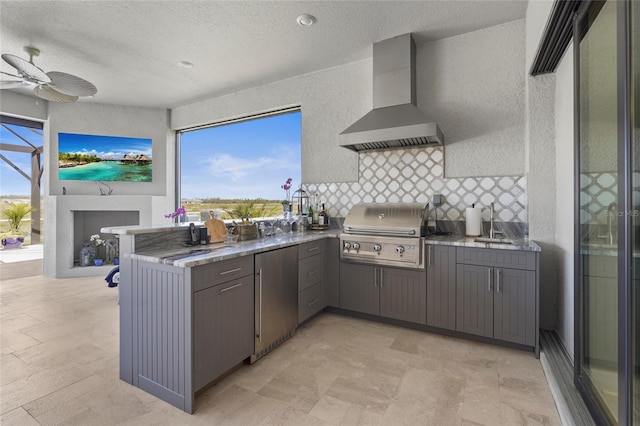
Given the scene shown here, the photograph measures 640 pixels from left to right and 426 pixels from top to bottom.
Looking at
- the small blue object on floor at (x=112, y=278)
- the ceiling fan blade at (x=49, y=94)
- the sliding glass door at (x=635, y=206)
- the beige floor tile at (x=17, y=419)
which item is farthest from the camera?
the small blue object on floor at (x=112, y=278)

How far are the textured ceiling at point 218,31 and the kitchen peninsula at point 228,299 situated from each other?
1.95m

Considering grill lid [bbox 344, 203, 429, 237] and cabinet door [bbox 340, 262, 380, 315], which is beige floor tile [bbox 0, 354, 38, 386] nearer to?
cabinet door [bbox 340, 262, 380, 315]

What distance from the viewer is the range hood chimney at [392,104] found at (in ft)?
8.98

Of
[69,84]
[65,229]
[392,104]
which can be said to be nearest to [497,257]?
[392,104]

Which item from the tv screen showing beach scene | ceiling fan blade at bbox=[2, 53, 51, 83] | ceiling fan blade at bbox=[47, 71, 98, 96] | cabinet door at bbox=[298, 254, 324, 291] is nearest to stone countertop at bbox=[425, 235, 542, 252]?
cabinet door at bbox=[298, 254, 324, 291]

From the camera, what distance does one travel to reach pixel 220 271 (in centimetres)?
179

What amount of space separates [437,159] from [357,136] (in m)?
0.89

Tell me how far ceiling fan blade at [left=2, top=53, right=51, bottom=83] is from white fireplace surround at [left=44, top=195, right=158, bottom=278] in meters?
2.33

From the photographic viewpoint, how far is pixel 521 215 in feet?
8.84

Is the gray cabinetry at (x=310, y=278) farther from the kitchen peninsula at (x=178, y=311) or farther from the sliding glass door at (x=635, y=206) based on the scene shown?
the sliding glass door at (x=635, y=206)

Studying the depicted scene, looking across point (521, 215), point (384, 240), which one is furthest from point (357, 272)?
point (521, 215)

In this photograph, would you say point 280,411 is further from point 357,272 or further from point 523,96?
point 523,96

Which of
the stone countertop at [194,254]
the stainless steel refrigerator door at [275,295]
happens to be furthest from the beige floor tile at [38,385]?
the stainless steel refrigerator door at [275,295]

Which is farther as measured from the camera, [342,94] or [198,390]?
[342,94]
